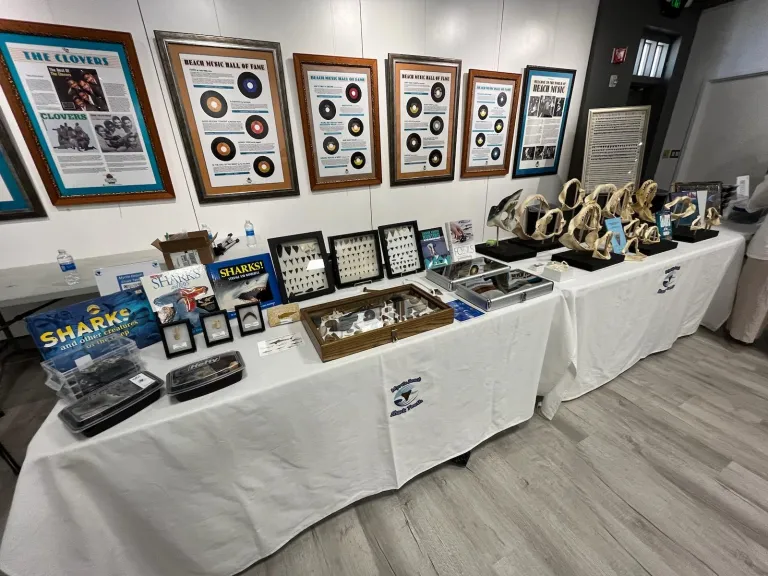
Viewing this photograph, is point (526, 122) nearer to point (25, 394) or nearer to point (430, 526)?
point (430, 526)

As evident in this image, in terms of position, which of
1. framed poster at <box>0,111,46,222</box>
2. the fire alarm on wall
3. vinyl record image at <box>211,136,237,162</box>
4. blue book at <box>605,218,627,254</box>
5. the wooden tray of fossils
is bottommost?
the wooden tray of fossils

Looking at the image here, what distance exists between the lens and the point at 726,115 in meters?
3.14

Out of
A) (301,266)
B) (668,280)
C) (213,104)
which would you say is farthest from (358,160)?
(668,280)

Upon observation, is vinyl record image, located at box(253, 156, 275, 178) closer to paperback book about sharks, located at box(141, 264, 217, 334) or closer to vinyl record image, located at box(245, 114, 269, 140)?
vinyl record image, located at box(245, 114, 269, 140)

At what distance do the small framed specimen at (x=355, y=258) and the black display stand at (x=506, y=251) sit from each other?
2.39 feet

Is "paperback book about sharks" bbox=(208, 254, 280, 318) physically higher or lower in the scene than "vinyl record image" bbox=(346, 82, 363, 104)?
lower

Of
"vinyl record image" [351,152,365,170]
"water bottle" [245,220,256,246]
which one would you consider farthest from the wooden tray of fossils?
"vinyl record image" [351,152,365,170]

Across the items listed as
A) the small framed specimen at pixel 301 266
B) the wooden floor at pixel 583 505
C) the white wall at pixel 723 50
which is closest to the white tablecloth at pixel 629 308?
the wooden floor at pixel 583 505

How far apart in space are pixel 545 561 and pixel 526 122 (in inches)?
110

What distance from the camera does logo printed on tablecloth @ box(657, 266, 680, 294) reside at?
5.60ft

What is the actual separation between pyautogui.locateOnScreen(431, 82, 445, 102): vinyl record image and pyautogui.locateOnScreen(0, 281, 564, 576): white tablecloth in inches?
61.9

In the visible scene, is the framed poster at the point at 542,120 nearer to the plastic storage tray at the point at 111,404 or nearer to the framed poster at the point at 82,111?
the framed poster at the point at 82,111

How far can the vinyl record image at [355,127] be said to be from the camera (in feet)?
6.14

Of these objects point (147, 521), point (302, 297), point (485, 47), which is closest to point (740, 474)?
point (302, 297)
